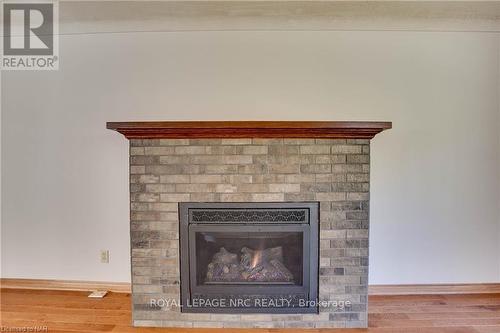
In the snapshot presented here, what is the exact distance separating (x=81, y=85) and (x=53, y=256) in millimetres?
1527

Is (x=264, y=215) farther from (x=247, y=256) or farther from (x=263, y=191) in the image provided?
(x=247, y=256)

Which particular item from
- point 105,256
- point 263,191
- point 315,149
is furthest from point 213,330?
point 315,149

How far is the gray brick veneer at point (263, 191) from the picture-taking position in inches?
76.3

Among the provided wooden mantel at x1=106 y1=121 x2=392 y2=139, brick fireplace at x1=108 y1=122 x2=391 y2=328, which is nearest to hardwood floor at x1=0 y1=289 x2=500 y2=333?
brick fireplace at x1=108 y1=122 x2=391 y2=328

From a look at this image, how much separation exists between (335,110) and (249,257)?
140 centimetres

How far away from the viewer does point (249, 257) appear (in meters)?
2.05

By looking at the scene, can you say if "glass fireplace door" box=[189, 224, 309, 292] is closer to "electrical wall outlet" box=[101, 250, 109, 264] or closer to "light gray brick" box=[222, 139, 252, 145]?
"light gray brick" box=[222, 139, 252, 145]

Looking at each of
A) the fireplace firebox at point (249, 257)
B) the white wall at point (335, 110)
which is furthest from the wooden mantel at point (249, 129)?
the white wall at point (335, 110)

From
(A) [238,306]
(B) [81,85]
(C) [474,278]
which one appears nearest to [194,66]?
(B) [81,85]

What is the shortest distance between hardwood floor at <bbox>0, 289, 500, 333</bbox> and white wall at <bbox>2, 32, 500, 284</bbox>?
0.20 m

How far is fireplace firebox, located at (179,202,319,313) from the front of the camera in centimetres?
195

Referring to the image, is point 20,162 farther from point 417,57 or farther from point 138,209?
point 417,57

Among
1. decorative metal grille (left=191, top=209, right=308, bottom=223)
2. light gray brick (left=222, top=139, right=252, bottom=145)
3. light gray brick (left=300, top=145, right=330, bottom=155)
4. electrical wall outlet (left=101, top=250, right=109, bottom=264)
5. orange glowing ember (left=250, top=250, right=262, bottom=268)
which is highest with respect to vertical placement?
light gray brick (left=222, top=139, right=252, bottom=145)

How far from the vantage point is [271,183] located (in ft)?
6.37
